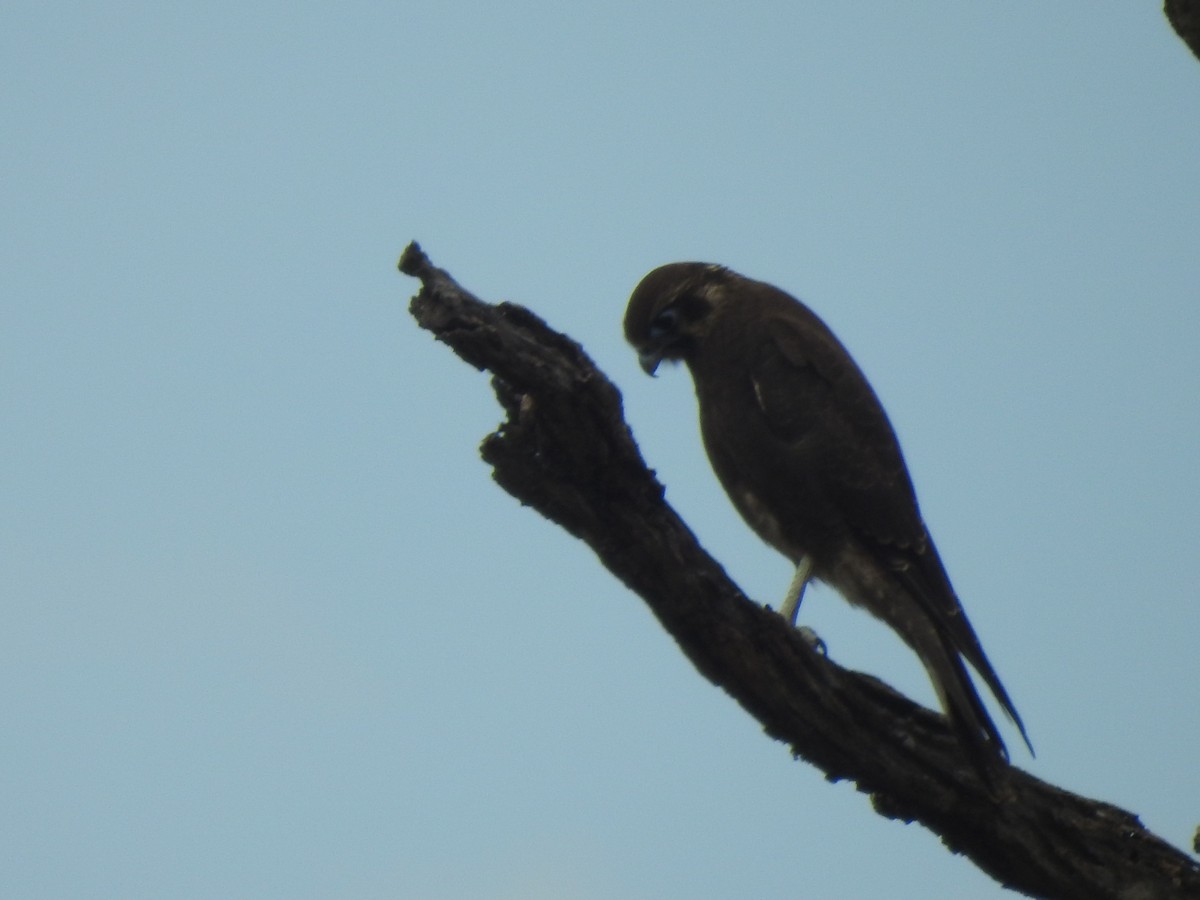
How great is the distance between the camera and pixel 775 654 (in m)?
4.07

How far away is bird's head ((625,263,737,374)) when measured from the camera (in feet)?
21.8

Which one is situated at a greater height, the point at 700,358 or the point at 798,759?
the point at 700,358

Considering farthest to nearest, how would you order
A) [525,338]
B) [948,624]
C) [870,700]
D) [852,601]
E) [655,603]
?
[852,601]
[948,624]
[870,700]
[655,603]
[525,338]

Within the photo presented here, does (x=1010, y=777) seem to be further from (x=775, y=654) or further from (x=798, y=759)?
(x=775, y=654)

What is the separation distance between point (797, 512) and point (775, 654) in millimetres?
2106

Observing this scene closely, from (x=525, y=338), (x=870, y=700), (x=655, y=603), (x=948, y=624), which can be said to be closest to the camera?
(x=525, y=338)

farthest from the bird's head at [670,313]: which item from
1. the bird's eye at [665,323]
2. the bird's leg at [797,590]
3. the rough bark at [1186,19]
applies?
the rough bark at [1186,19]

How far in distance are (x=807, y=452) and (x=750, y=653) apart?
2.21 metres

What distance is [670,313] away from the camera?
261 inches

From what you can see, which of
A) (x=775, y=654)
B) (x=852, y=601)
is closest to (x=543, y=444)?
(x=775, y=654)

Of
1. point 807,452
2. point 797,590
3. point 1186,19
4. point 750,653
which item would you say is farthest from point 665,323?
point 750,653

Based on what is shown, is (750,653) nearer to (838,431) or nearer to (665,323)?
(838,431)

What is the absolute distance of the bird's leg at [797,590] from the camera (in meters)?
6.18

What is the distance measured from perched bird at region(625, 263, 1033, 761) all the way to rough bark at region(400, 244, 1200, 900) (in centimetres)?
112
